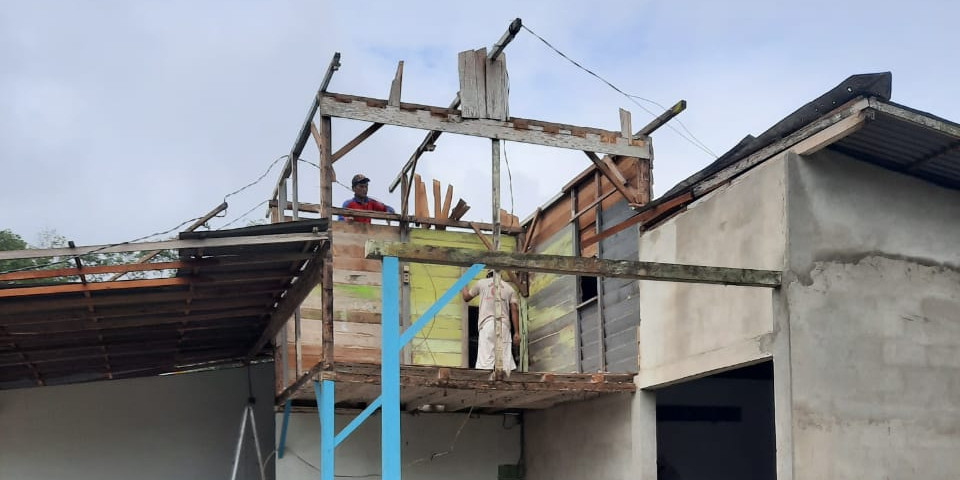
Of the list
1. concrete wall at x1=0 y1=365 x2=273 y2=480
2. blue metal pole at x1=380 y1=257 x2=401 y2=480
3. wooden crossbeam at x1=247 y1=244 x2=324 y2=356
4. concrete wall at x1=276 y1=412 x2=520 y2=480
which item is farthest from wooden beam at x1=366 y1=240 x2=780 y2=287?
concrete wall at x1=0 y1=365 x2=273 y2=480

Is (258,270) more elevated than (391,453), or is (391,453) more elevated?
(258,270)

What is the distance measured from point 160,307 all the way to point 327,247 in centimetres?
232

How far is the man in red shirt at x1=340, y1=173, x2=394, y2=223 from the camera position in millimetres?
12711

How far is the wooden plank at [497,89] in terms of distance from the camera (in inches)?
432

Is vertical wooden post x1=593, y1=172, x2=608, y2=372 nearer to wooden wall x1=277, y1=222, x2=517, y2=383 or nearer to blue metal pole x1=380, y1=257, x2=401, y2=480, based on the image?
wooden wall x1=277, y1=222, x2=517, y2=383

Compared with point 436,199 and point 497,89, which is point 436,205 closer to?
point 436,199

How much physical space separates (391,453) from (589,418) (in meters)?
5.17

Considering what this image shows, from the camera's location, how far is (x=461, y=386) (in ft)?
33.5

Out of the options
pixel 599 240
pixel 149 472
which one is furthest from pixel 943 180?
pixel 149 472

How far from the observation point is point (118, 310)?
1012 centimetres

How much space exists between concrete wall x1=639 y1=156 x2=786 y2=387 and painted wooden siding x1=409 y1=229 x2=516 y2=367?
305cm

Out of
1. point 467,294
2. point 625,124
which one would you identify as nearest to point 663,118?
point 625,124

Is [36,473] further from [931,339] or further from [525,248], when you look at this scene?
[931,339]

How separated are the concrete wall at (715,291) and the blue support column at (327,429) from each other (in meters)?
3.29
